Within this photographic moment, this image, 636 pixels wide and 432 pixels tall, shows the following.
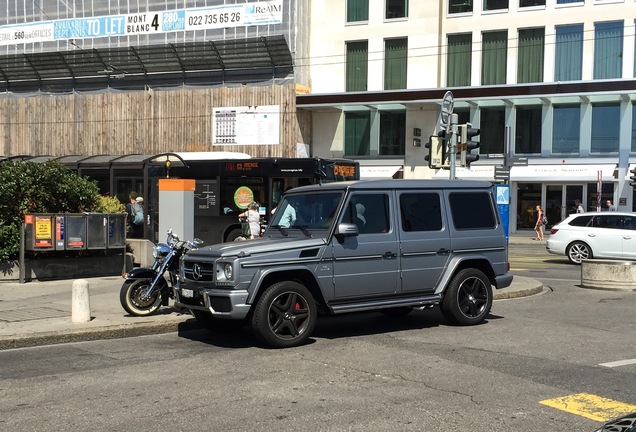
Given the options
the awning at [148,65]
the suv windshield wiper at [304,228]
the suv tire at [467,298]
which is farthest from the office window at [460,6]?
the suv windshield wiper at [304,228]

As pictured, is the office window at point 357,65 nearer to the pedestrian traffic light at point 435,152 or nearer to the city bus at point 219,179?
the city bus at point 219,179

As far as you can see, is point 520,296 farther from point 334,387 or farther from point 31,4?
point 31,4

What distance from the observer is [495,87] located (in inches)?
1433

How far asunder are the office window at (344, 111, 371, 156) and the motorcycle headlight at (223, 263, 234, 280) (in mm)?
31766

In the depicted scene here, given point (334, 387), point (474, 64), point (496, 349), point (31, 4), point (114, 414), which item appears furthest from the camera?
point (31, 4)

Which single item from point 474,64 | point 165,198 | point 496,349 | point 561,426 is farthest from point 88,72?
point 561,426

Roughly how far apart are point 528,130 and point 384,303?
29.4m

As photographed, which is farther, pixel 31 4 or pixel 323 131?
pixel 31 4

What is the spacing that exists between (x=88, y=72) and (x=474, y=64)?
850 inches

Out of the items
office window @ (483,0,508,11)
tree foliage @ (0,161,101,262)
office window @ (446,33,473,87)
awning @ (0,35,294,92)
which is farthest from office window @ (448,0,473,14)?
tree foliage @ (0,161,101,262)

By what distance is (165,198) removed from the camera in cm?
1525

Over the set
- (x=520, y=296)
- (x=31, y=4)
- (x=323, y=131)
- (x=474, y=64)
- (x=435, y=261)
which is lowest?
(x=520, y=296)

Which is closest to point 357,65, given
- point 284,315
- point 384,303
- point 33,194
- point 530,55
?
point 530,55

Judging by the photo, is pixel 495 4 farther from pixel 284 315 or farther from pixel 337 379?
pixel 337 379
